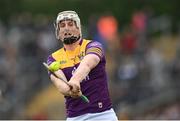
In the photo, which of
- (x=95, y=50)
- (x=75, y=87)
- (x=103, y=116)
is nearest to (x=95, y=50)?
(x=95, y=50)

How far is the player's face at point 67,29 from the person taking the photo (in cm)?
1197

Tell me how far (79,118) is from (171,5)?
21865mm

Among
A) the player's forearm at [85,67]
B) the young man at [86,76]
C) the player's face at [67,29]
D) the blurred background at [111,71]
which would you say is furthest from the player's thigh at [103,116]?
the blurred background at [111,71]

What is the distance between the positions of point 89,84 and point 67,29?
27.5 inches

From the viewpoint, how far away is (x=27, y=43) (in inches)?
1049

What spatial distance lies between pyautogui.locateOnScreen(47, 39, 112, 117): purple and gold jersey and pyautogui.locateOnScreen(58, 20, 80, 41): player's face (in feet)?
0.74

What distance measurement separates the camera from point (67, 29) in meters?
12.0

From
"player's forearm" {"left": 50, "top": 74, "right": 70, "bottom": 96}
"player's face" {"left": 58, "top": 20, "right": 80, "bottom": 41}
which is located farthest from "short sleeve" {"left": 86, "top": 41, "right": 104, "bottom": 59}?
"player's forearm" {"left": 50, "top": 74, "right": 70, "bottom": 96}

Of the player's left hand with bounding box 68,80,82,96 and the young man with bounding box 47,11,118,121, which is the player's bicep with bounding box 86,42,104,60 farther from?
the player's left hand with bounding box 68,80,82,96

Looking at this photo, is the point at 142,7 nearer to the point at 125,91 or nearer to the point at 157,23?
the point at 157,23

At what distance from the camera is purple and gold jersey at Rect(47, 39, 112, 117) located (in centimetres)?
1196

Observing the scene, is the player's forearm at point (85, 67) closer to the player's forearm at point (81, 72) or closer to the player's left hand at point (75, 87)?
the player's forearm at point (81, 72)

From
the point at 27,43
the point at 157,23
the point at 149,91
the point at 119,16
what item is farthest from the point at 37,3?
the point at 149,91

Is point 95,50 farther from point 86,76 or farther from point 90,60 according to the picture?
point 86,76
